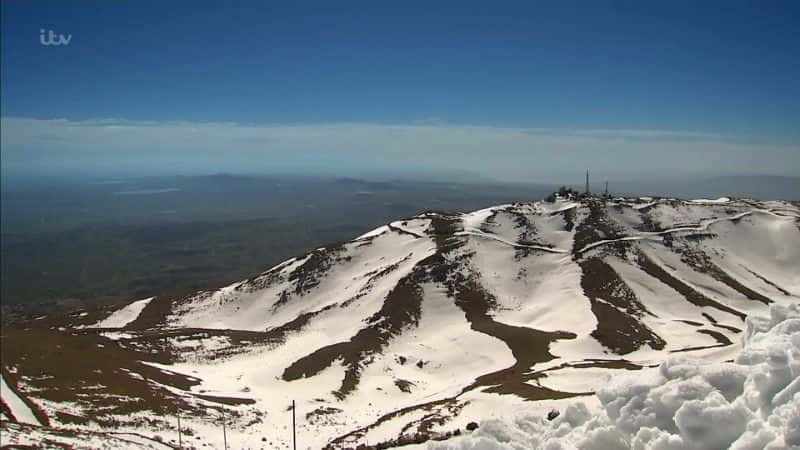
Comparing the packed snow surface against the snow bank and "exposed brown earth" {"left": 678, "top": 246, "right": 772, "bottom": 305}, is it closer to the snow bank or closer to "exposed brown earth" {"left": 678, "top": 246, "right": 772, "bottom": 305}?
the snow bank

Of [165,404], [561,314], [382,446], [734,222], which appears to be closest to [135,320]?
[165,404]

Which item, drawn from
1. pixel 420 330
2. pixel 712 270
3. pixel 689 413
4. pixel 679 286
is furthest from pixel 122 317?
pixel 712 270

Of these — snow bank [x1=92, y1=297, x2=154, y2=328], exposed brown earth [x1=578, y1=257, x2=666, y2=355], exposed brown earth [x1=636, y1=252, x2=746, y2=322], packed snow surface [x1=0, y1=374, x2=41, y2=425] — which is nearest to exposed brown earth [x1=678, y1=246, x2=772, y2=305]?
exposed brown earth [x1=636, y1=252, x2=746, y2=322]

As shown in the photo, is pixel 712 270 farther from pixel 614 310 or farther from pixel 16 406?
pixel 16 406

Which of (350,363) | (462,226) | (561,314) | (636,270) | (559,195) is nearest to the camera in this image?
(350,363)

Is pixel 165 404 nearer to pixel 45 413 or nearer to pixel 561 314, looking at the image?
pixel 45 413
